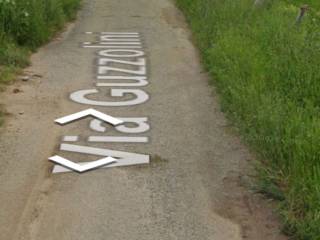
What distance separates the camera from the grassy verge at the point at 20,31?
6871 millimetres

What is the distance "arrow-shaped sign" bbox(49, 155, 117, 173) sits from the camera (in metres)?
4.33

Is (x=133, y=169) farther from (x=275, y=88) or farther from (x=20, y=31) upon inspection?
(x=20, y=31)

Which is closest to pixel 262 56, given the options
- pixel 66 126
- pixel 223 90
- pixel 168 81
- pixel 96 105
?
pixel 223 90

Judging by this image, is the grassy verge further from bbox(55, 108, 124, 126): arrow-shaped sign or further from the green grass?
the green grass

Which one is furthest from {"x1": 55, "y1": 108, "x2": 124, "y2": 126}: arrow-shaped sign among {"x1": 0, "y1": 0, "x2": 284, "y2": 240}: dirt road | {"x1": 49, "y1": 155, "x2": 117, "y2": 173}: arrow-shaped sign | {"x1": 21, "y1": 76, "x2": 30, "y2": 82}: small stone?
{"x1": 21, "y1": 76, "x2": 30, "y2": 82}: small stone

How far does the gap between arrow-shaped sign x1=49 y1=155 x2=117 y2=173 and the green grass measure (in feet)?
4.06

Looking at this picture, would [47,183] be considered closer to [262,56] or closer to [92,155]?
[92,155]

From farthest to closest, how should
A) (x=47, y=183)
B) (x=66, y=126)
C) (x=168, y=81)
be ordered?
(x=168, y=81) → (x=66, y=126) → (x=47, y=183)

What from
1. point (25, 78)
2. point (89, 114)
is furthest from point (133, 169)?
point (25, 78)

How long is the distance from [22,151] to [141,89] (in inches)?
83.6

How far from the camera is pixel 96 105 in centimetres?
579

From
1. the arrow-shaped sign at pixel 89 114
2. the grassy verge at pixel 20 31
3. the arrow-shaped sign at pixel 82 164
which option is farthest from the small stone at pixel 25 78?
the arrow-shaped sign at pixel 82 164

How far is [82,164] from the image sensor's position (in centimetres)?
441

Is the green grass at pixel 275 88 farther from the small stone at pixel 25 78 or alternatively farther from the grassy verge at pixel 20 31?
the grassy verge at pixel 20 31
